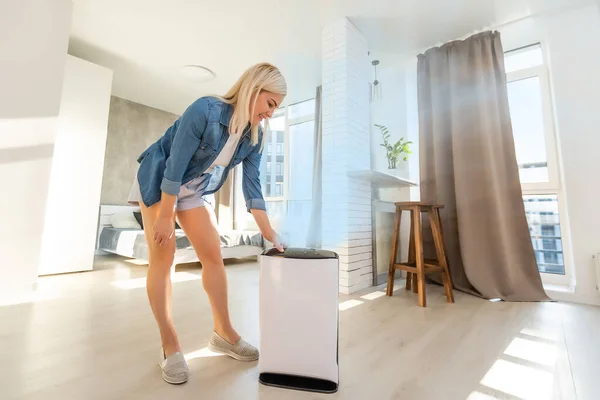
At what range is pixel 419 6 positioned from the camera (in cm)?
217

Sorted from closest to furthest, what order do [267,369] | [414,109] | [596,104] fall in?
[267,369] < [596,104] < [414,109]

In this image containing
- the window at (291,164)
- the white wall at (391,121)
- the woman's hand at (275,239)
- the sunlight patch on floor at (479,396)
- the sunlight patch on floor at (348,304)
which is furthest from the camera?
the window at (291,164)

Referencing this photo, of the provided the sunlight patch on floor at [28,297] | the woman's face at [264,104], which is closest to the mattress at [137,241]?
the sunlight patch on floor at [28,297]

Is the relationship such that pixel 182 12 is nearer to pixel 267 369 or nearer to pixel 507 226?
pixel 267 369

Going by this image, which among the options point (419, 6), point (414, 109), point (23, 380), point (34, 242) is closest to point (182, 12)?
point (419, 6)

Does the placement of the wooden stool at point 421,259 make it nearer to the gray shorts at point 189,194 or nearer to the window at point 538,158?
the window at point 538,158

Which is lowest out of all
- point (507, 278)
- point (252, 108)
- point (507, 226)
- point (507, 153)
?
point (507, 278)

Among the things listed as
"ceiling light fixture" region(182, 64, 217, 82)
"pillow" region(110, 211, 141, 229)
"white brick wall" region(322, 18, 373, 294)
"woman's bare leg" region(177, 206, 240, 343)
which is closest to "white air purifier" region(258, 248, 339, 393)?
"woman's bare leg" region(177, 206, 240, 343)

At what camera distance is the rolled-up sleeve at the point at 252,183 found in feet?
3.69

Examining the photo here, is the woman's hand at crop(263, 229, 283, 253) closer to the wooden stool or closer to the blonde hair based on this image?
the blonde hair

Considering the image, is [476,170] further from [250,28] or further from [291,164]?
[291,164]

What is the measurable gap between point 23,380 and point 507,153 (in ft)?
9.62

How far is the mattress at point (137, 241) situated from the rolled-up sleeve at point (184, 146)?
210 centimetres

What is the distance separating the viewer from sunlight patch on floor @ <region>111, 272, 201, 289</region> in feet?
7.39
